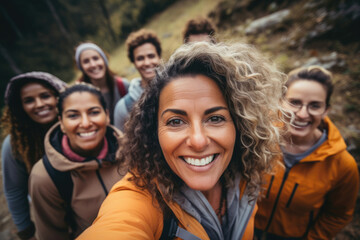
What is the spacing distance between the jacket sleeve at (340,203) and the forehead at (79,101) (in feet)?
10.6

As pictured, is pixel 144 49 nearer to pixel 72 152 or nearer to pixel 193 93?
pixel 72 152

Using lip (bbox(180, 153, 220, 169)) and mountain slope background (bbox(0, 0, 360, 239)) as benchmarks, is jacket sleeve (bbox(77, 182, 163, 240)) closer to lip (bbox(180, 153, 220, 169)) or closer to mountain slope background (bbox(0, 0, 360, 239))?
lip (bbox(180, 153, 220, 169))

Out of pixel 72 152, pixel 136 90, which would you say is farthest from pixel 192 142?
pixel 136 90

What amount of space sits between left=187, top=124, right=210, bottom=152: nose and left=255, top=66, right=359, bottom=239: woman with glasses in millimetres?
1256

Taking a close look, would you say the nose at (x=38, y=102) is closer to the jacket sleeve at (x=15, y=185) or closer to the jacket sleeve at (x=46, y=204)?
the jacket sleeve at (x=15, y=185)

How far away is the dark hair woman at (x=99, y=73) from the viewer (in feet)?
12.0

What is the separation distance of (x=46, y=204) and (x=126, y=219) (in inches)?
52.0

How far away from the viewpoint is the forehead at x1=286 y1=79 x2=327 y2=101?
6.43 feet

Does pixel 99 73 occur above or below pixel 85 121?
above

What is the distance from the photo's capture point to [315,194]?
6.37 ft

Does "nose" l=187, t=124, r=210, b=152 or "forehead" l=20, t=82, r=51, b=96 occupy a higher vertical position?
"forehead" l=20, t=82, r=51, b=96

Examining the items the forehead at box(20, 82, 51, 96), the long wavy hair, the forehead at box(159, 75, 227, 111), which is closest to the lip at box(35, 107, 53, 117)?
the long wavy hair

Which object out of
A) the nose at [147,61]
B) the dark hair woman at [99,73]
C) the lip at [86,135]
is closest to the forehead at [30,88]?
the lip at [86,135]

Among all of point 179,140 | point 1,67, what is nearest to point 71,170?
point 179,140
